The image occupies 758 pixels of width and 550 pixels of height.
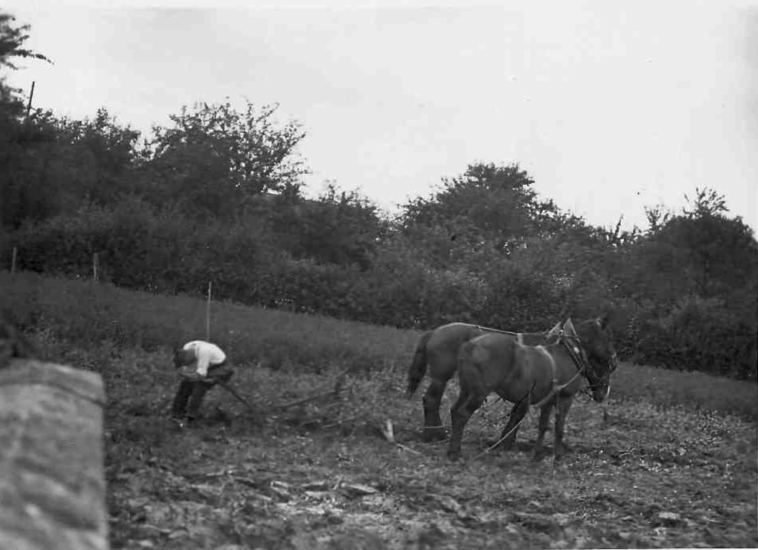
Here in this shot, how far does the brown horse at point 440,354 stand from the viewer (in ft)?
25.3

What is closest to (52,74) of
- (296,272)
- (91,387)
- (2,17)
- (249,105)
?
(2,17)

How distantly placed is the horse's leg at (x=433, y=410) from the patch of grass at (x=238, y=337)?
7.0 inches

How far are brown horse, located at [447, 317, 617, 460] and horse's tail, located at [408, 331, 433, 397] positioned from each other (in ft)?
1.48

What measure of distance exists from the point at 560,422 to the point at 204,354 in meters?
3.23

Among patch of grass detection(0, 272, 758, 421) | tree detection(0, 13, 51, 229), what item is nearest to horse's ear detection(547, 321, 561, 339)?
patch of grass detection(0, 272, 758, 421)

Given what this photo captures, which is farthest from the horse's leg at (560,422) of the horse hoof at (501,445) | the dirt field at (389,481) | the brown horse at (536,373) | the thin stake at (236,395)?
the thin stake at (236,395)

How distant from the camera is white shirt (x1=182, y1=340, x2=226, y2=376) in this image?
6277 millimetres

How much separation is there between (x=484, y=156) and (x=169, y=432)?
366cm

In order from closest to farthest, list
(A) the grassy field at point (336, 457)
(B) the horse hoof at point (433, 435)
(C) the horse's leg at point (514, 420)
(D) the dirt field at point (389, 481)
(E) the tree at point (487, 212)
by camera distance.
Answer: (D) the dirt field at point (389, 481) → (A) the grassy field at point (336, 457) → (B) the horse hoof at point (433, 435) → (C) the horse's leg at point (514, 420) → (E) the tree at point (487, 212)

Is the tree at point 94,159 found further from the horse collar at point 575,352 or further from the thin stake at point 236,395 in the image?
the horse collar at point 575,352

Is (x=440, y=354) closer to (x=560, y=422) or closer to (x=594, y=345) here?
(x=560, y=422)

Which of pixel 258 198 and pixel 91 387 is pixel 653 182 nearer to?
pixel 258 198

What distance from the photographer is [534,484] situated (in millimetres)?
6898

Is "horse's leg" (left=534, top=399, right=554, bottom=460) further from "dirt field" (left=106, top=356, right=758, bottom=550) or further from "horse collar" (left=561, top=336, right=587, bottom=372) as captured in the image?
"horse collar" (left=561, top=336, right=587, bottom=372)
